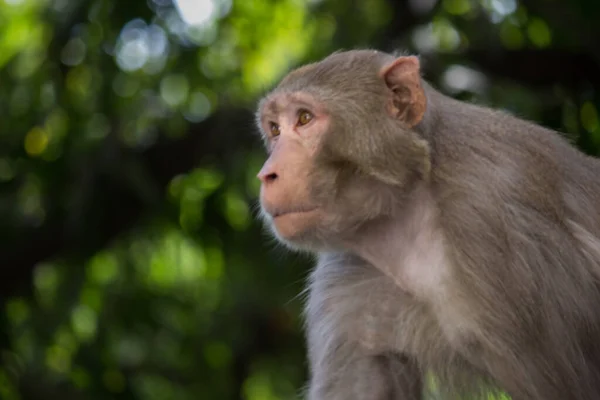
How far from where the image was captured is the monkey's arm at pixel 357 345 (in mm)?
4676

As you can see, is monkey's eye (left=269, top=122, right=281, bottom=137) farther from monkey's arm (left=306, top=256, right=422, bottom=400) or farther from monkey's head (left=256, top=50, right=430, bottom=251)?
monkey's arm (left=306, top=256, right=422, bottom=400)

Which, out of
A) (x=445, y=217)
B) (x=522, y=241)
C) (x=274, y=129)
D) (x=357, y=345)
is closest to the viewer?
(x=522, y=241)

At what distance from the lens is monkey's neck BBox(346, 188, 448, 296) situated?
4.31 metres

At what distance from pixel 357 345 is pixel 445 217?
2.47 ft

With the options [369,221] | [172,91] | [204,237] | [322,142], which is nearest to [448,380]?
[369,221]

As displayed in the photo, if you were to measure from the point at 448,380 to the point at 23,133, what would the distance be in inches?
155

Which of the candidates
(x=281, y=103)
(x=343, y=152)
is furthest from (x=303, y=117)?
(x=343, y=152)

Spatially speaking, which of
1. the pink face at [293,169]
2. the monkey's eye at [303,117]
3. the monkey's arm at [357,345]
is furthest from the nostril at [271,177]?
the monkey's arm at [357,345]

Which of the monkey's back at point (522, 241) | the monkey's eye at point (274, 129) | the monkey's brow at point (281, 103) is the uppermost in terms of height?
the monkey's brow at point (281, 103)

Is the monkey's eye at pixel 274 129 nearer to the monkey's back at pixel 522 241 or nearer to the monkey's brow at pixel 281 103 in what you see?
the monkey's brow at pixel 281 103

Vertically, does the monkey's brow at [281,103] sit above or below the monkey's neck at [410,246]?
above

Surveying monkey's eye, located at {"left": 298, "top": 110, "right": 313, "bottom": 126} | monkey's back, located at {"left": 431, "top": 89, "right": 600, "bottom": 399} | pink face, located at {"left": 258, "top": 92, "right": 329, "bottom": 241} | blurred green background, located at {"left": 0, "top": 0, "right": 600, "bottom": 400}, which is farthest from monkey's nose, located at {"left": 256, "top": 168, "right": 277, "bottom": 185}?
blurred green background, located at {"left": 0, "top": 0, "right": 600, "bottom": 400}

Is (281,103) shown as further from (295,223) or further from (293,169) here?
(295,223)

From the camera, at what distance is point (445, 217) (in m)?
4.26
